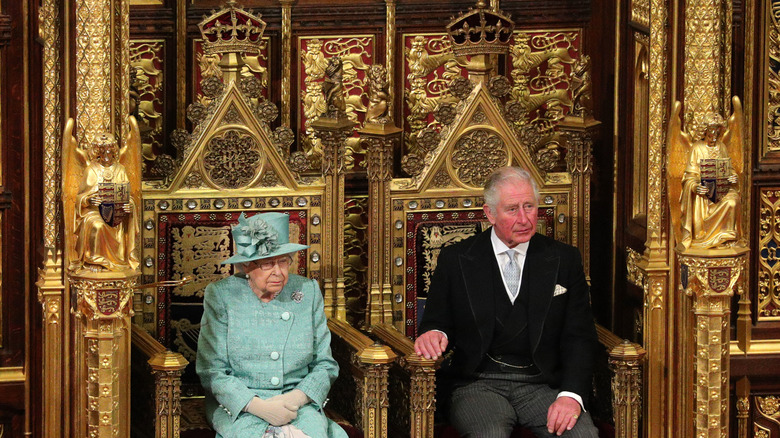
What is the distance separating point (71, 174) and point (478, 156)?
2026 millimetres

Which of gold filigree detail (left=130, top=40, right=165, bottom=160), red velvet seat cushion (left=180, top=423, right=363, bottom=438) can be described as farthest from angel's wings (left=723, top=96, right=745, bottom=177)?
gold filigree detail (left=130, top=40, right=165, bottom=160)

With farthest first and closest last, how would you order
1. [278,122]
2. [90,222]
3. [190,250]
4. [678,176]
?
[278,122] < [190,250] < [678,176] < [90,222]

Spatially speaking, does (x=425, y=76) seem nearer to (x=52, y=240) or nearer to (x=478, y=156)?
(x=478, y=156)

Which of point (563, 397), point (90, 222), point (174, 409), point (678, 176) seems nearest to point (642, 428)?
point (563, 397)

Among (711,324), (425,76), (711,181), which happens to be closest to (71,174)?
(425,76)

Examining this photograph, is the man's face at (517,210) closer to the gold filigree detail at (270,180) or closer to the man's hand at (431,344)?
the man's hand at (431,344)

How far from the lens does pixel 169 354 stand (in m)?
7.58

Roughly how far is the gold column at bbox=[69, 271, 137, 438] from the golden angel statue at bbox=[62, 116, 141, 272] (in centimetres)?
7

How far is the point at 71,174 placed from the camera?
24.3 feet

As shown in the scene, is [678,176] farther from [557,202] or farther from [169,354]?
[169,354]

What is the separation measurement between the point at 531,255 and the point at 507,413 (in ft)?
2.26

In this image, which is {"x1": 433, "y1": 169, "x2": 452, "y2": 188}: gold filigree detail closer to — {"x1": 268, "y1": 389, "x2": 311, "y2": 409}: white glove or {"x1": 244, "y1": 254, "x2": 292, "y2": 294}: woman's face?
{"x1": 244, "y1": 254, "x2": 292, "y2": 294}: woman's face

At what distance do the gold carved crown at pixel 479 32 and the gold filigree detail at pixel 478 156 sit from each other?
0.38 metres

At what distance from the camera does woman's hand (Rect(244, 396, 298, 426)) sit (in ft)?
24.5
